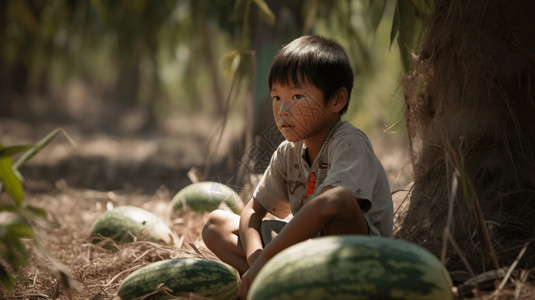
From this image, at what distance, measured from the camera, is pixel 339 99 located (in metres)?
2.54

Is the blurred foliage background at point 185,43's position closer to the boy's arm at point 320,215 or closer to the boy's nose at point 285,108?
the boy's nose at point 285,108

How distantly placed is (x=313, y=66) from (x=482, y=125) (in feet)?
2.89

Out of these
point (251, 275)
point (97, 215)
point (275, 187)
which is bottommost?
point (97, 215)

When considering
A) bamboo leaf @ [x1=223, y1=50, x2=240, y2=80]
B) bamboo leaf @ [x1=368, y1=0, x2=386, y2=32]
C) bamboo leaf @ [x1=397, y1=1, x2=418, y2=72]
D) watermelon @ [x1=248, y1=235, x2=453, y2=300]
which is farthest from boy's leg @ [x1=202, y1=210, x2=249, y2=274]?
bamboo leaf @ [x1=368, y1=0, x2=386, y2=32]

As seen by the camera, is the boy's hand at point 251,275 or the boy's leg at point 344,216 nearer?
the boy's leg at point 344,216

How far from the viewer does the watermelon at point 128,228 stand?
11.1 ft

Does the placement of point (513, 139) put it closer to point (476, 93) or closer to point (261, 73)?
point (476, 93)

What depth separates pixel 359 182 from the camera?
2.22 meters

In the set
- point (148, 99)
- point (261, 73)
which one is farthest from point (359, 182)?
point (148, 99)

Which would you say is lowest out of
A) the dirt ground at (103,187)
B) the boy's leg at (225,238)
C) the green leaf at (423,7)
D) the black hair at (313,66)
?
the dirt ground at (103,187)

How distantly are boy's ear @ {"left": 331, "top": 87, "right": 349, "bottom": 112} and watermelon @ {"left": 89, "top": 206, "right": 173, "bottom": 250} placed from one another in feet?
4.55

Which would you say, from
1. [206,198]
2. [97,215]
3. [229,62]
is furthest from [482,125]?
[97,215]

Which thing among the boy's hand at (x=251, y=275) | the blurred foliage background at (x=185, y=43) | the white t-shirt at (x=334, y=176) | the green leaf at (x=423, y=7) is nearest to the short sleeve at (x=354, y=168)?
the white t-shirt at (x=334, y=176)

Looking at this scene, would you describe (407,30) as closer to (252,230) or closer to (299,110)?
(299,110)
